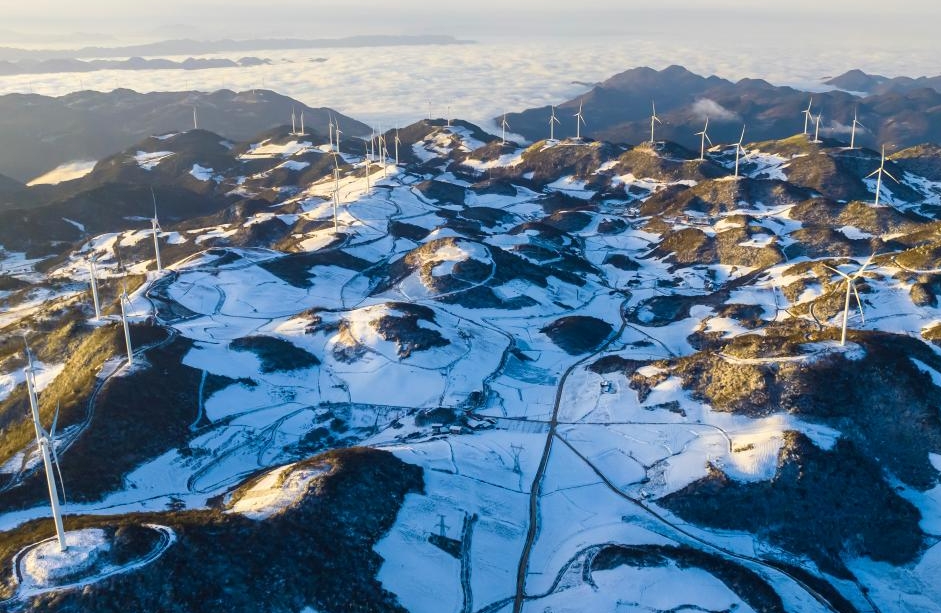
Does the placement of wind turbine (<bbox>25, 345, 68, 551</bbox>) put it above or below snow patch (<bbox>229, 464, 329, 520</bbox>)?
above

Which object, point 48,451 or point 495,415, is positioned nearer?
point 48,451

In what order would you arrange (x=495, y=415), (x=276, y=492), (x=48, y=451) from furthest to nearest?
(x=495, y=415)
(x=276, y=492)
(x=48, y=451)

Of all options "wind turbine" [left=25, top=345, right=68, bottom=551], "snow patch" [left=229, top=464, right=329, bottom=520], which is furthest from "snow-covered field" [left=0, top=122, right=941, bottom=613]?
"wind turbine" [left=25, top=345, right=68, bottom=551]

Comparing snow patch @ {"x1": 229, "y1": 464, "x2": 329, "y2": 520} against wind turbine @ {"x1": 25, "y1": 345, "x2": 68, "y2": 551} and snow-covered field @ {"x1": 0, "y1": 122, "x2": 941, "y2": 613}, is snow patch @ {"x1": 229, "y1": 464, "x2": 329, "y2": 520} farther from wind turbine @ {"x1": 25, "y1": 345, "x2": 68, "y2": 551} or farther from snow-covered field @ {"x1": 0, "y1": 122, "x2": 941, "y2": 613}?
wind turbine @ {"x1": 25, "y1": 345, "x2": 68, "y2": 551}

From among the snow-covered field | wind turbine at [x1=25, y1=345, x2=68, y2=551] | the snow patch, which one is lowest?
the snow-covered field

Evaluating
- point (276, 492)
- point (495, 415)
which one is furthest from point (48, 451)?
point (495, 415)

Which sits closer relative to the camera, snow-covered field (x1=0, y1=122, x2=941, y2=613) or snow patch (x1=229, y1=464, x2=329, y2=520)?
snow patch (x1=229, y1=464, x2=329, y2=520)

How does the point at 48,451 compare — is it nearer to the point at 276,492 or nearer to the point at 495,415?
the point at 276,492

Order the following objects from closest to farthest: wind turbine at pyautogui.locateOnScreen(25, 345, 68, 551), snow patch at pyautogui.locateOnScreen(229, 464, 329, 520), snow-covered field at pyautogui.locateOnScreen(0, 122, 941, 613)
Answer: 1. wind turbine at pyautogui.locateOnScreen(25, 345, 68, 551)
2. snow patch at pyautogui.locateOnScreen(229, 464, 329, 520)
3. snow-covered field at pyautogui.locateOnScreen(0, 122, 941, 613)

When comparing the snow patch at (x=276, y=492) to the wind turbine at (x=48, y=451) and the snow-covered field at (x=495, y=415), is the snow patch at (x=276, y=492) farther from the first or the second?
the wind turbine at (x=48, y=451)

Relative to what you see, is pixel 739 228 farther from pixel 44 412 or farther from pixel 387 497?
pixel 44 412

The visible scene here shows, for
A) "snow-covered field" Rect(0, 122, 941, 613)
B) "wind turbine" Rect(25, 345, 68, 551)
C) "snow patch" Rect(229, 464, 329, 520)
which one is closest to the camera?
"wind turbine" Rect(25, 345, 68, 551)

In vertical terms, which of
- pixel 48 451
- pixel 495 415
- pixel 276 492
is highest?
pixel 48 451
